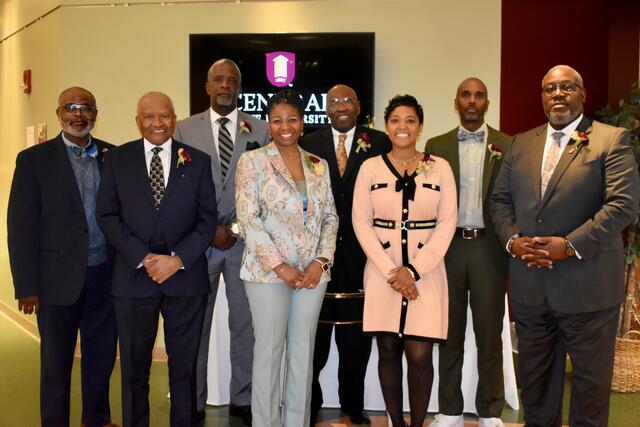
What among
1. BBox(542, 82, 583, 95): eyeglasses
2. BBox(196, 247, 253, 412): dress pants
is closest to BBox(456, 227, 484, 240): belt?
BBox(542, 82, 583, 95): eyeglasses

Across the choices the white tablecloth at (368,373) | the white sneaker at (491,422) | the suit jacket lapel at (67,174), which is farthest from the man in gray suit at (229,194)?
the white sneaker at (491,422)

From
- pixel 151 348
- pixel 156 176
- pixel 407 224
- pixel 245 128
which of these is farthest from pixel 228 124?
pixel 151 348

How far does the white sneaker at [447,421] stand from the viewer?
4.00 m

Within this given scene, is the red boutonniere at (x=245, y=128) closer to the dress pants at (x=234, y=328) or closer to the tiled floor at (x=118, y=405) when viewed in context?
the dress pants at (x=234, y=328)

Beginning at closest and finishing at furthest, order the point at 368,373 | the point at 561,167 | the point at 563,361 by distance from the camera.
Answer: the point at 561,167, the point at 563,361, the point at 368,373

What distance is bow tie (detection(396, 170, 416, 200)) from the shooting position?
3.48 m

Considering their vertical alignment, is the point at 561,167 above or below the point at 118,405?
above

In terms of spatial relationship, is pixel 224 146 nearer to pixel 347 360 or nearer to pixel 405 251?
pixel 405 251

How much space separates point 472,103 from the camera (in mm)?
4023

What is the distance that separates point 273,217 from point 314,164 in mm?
387

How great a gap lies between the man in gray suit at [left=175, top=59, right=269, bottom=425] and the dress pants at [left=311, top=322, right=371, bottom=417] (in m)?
0.47

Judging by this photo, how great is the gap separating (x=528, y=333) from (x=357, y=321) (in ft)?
3.24

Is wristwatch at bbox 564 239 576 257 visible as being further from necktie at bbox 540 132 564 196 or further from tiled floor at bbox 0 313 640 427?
tiled floor at bbox 0 313 640 427

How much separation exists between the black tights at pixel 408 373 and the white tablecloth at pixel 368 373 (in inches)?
29.5
